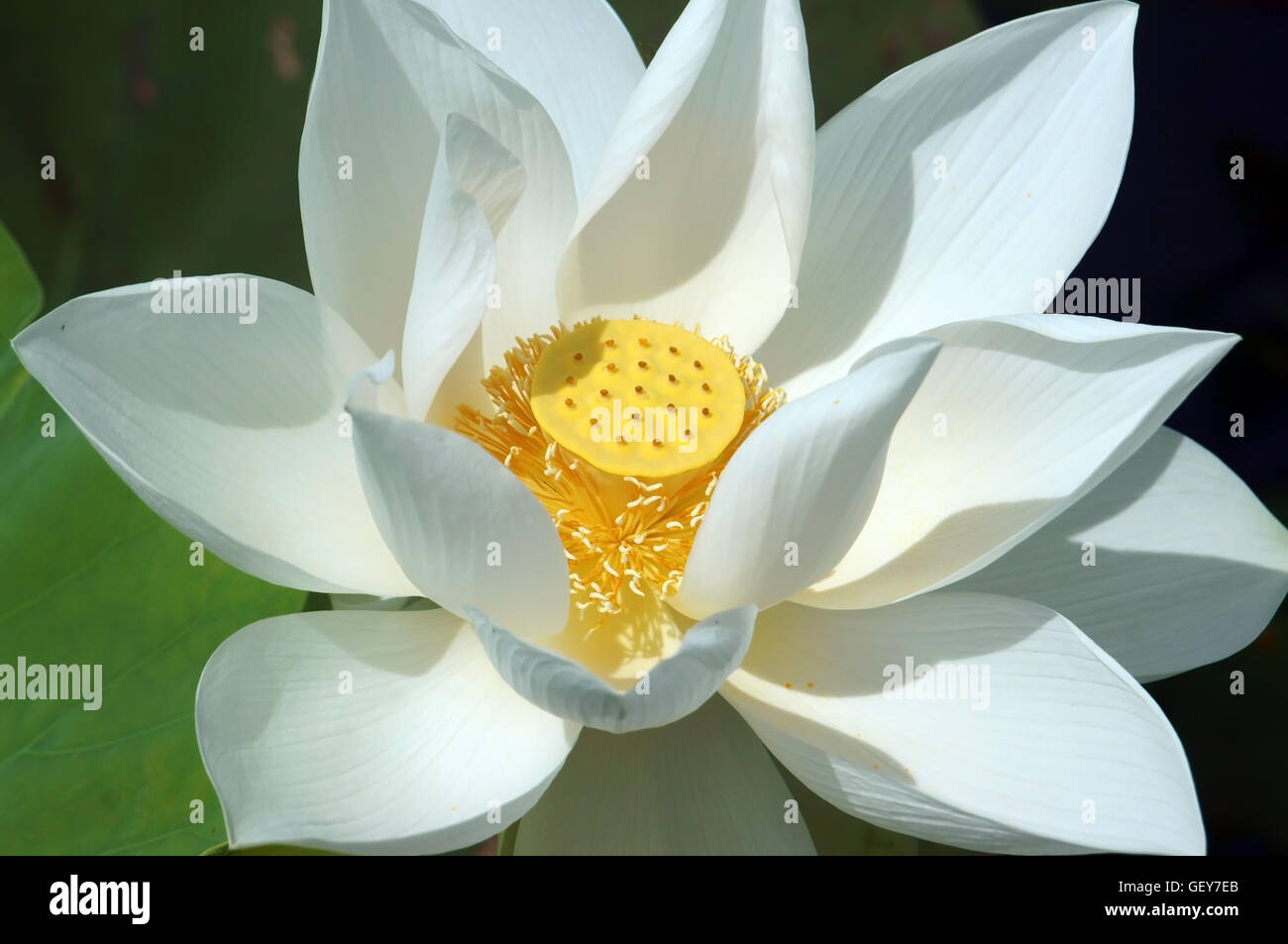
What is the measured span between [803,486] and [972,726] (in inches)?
13.2

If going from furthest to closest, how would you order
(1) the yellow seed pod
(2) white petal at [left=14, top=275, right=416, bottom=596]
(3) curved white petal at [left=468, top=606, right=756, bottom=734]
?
(1) the yellow seed pod
(2) white petal at [left=14, top=275, right=416, bottom=596]
(3) curved white petal at [left=468, top=606, right=756, bottom=734]

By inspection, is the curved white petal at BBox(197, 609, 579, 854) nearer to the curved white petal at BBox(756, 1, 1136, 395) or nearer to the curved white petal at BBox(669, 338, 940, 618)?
the curved white petal at BBox(669, 338, 940, 618)

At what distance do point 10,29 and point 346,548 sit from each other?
1152 millimetres

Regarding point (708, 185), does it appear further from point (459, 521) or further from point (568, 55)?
point (459, 521)

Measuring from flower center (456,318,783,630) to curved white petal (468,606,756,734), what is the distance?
10.9 inches

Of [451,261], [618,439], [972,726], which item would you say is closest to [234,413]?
[451,261]

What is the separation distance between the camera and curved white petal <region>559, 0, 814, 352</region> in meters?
1.35

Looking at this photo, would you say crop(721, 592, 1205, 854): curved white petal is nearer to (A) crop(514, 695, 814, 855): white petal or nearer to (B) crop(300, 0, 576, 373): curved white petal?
(A) crop(514, 695, 814, 855): white petal

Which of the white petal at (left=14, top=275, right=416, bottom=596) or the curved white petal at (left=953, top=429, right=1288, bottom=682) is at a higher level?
the white petal at (left=14, top=275, right=416, bottom=596)

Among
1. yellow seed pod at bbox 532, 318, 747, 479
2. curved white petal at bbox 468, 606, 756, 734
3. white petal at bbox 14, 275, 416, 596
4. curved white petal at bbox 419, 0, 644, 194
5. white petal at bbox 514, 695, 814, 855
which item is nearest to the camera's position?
curved white petal at bbox 468, 606, 756, 734

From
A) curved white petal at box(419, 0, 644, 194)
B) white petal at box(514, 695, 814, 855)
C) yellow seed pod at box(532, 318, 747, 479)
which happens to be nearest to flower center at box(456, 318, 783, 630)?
yellow seed pod at box(532, 318, 747, 479)

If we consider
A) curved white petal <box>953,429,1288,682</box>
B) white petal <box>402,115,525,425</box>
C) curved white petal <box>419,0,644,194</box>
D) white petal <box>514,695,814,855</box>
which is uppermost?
curved white petal <box>419,0,644,194</box>

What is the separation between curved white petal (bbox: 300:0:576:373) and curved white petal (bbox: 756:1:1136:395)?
361 mm

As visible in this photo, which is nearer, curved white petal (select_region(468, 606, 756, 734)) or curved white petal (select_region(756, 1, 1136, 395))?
curved white petal (select_region(468, 606, 756, 734))
